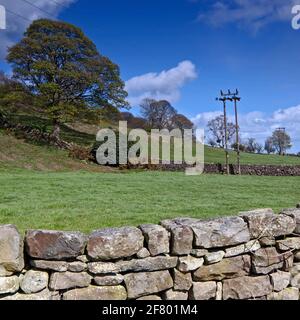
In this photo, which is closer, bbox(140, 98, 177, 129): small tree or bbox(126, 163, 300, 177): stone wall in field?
bbox(126, 163, 300, 177): stone wall in field

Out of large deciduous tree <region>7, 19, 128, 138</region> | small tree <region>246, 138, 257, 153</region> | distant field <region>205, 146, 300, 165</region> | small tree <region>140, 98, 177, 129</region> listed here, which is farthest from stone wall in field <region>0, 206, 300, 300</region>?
small tree <region>246, 138, 257, 153</region>

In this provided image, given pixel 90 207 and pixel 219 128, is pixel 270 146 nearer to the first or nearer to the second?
pixel 219 128

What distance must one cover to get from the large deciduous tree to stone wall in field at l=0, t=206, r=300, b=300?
25.6m

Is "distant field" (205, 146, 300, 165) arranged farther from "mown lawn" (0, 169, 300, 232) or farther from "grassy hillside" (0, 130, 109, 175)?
"mown lawn" (0, 169, 300, 232)

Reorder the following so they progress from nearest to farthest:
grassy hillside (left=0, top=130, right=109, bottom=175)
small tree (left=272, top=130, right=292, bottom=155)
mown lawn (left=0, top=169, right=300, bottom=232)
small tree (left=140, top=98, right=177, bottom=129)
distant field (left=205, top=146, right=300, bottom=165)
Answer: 1. mown lawn (left=0, top=169, right=300, bottom=232)
2. grassy hillside (left=0, top=130, right=109, bottom=175)
3. distant field (left=205, top=146, right=300, bottom=165)
4. small tree (left=140, top=98, right=177, bottom=129)
5. small tree (left=272, top=130, right=292, bottom=155)

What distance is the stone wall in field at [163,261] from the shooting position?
2945 millimetres

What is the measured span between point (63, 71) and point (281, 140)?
63.4 meters

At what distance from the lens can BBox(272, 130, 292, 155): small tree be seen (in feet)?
257

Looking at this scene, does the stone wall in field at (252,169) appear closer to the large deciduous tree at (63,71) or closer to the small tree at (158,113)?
the large deciduous tree at (63,71)

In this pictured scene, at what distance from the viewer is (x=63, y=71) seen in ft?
90.7

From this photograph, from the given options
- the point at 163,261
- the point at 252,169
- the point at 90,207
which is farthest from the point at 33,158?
the point at 163,261

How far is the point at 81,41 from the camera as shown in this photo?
29.4m
